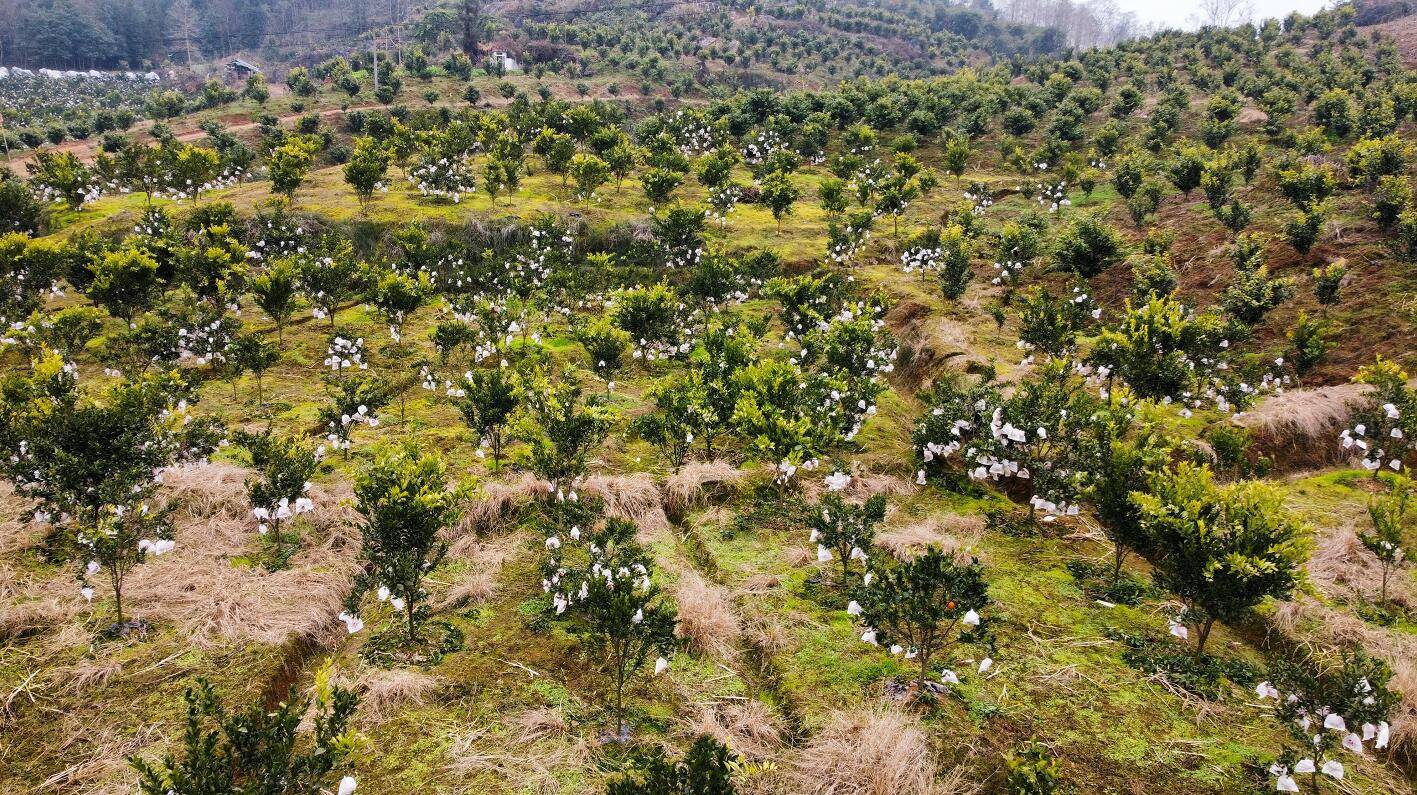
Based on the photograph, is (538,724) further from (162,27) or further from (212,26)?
(212,26)

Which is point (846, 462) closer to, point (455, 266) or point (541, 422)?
point (541, 422)

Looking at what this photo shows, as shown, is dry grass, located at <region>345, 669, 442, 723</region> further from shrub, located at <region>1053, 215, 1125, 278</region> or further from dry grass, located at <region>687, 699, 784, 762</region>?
shrub, located at <region>1053, 215, 1125, 278</region>

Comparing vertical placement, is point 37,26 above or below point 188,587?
above

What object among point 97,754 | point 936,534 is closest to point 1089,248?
point 936,534

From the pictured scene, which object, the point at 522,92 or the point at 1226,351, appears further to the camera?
the point at 522,92

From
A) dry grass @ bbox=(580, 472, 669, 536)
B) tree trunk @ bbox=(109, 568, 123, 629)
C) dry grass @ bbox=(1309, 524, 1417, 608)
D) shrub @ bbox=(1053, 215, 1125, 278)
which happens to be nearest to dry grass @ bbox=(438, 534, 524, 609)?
dry grass @ bbox=(580, 472, 669, 536)

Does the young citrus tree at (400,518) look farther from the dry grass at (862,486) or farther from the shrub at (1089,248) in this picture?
the shrub at (1089,248)

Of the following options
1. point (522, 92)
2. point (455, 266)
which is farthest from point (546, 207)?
point (522, 92)
